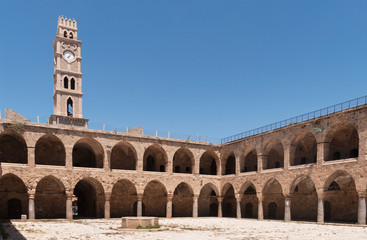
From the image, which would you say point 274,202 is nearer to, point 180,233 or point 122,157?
point 122,157

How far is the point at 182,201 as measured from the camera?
121ft

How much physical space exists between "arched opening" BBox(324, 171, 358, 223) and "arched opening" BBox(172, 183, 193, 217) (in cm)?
1378

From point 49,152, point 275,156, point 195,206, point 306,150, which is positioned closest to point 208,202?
point 195,206

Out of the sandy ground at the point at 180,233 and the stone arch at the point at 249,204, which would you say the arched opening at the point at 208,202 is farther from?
the sandy ground at the point at 180,233

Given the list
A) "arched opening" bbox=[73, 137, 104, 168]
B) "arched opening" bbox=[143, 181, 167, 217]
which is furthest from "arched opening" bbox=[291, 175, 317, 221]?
"arched opening" bbox=[73, 137, 104, 168]

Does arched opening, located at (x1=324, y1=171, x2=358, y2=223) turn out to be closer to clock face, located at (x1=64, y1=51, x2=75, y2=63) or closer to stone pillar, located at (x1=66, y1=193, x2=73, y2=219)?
stone pillar, located at (x1=66, y1=193, x2=73, y2=219)

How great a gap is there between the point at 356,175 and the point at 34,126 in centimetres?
2292

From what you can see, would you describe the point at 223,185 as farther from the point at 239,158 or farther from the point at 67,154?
the point at 67,154

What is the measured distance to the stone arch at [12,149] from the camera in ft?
98.2

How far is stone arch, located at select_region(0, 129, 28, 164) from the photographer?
2994 centimetres

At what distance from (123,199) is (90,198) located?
10.3ft

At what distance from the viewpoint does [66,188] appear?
28.0 m

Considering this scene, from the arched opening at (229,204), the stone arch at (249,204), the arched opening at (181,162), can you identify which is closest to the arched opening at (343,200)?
the stone arch at (249,204)

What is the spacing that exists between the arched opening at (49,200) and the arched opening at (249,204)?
1707 centimetres
